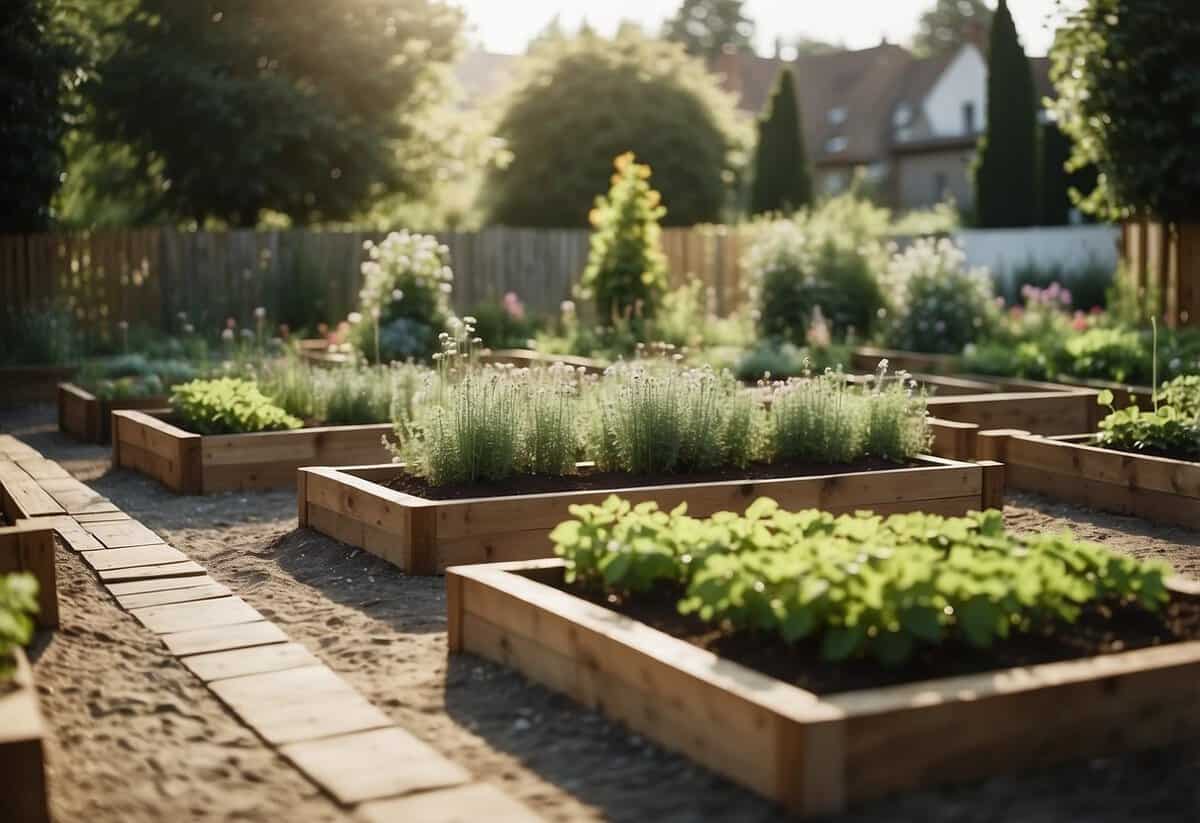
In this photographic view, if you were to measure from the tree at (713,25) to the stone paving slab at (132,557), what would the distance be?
57.5 meters

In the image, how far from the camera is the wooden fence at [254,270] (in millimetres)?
17203

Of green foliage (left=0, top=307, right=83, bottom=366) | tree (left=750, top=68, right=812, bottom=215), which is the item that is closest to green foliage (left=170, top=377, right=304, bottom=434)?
green foliage (left=0, top=307, right=83, bottom=366)

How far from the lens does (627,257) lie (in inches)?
600

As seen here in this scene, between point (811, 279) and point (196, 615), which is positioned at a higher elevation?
point (811, 279)

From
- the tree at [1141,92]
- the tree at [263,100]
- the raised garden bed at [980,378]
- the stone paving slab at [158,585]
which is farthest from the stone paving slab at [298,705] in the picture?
the tree at [263,100]

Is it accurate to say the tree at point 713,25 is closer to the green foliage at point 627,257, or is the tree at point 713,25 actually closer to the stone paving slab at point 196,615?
the green foliage at point 627,257

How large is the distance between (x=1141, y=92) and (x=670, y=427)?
30.4 feet

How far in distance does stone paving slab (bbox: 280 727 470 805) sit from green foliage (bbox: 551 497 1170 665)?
817 mm

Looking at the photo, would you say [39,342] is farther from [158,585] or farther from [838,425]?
[838,425]

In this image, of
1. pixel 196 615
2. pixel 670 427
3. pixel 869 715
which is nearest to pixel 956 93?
pixel 670 427

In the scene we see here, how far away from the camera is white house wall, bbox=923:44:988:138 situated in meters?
43.7

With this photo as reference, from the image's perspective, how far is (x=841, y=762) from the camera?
3.21 metres

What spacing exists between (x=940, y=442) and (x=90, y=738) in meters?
5.74

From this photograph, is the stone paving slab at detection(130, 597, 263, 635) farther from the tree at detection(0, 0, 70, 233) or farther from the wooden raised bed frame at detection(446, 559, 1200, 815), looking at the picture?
→ the tree at detection(0, 0, 70, 233)
